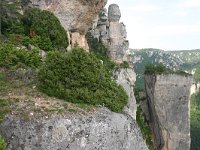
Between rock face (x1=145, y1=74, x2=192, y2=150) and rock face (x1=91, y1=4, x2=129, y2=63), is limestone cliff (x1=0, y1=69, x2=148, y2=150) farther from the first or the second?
rock face (x1=91, y1=4, x2=129, y2=63)

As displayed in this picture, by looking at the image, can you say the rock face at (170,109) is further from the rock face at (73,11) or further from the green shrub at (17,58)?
the green shrub at (17,58)

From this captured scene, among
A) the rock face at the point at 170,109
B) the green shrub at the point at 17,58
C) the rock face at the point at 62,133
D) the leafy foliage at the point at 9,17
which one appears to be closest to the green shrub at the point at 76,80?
the rock face at the point at 62,133

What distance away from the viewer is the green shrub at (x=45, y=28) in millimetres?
29161

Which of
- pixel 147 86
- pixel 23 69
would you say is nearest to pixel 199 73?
pixel 147 86

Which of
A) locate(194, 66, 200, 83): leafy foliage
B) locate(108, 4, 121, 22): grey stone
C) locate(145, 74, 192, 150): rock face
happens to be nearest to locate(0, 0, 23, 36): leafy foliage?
locate(108, 4, 121, 22): grey stone

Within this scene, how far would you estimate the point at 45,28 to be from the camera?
96.5 feet

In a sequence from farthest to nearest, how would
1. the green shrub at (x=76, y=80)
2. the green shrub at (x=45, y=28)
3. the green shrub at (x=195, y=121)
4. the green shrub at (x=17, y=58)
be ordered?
the green shrub at (x=195, y=121), the green shrub at (x=45, y=28), the green shrub at (x=17, y=58), the green shrub at (x=76, y=80)

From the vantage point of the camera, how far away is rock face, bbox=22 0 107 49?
33.0m

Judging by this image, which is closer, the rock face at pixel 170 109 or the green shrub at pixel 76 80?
the green shrub at pixel 76 80

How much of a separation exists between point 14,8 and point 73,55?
1169 centimetres

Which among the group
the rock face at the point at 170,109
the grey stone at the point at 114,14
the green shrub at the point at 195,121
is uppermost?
the grey stone at the point at 114,14

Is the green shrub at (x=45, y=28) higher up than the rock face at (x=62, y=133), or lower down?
higher up

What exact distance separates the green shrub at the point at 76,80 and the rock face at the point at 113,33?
73.5ft

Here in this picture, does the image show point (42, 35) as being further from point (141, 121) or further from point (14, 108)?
point (141, 121)
